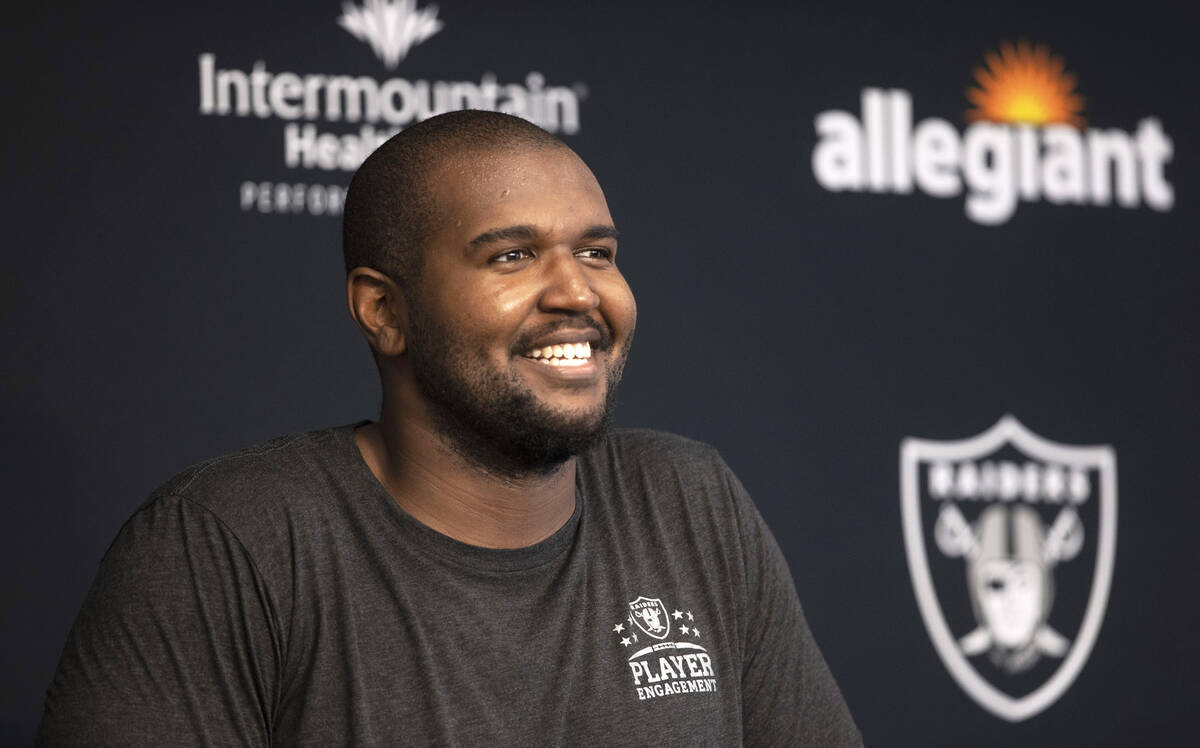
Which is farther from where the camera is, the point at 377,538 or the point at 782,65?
the point at 782,65

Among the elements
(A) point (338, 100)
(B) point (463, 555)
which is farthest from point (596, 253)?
(A) point (338, 100)

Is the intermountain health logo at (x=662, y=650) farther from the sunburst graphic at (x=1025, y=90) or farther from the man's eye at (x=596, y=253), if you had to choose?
the sunburst graphic at (x=1025, y=90)

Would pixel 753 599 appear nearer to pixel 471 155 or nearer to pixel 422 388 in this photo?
pixel 422 388

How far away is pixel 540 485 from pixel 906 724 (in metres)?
1.29

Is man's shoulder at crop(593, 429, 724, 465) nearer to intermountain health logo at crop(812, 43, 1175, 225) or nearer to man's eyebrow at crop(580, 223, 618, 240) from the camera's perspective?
man's eyebrow at crop(580, 223, 618, 240)

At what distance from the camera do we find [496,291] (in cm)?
128

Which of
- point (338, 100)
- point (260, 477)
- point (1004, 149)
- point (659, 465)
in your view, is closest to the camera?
point (260, 477)

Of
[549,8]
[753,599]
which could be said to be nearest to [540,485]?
[753,599]

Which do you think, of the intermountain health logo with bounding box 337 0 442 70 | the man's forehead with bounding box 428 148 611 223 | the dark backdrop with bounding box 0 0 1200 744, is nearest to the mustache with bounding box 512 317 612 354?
the man's forehead with bounding box 428 148 611 223

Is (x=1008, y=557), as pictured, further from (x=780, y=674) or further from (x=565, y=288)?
(x=565, y=288)

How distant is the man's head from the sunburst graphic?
4.58 feet

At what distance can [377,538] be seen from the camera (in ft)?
4.16

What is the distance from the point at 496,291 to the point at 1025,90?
62.6 inches

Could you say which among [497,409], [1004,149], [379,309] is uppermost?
[1004,149]
